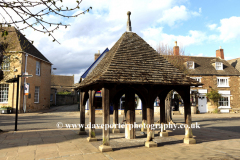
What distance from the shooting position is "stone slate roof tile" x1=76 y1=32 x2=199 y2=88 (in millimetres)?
7007

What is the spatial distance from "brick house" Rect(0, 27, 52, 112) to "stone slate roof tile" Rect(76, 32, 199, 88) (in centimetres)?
1490

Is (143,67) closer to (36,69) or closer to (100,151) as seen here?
(100,151)

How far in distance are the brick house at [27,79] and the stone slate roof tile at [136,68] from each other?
14.9 metres

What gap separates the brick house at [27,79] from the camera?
2245 centimetres

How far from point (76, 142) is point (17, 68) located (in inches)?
732

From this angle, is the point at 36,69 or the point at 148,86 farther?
the point at 36,69

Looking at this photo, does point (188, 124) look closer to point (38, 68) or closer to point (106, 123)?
point (106, 123)

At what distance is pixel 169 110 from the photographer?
15.0 meters

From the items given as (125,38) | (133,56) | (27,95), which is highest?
(125,38)

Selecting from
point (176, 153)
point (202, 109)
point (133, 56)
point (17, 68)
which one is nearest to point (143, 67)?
point (133, 56)

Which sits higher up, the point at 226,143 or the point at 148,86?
the point at 148,86

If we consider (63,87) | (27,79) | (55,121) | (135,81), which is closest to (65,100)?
(63,87)

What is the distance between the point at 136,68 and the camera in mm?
7656

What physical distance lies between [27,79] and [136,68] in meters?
20.5
